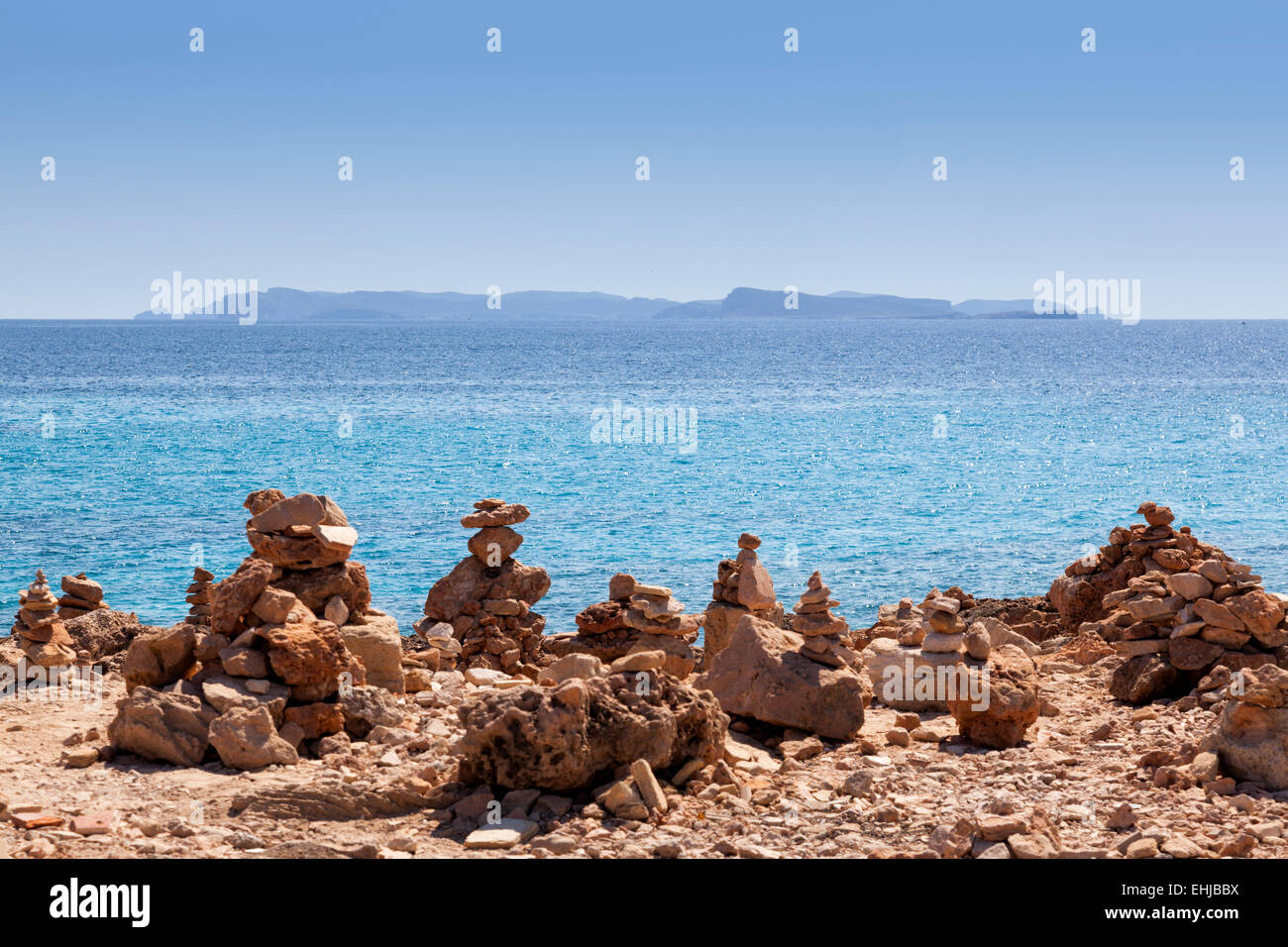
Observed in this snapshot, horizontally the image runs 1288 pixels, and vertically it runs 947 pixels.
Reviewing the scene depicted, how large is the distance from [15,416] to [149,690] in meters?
72.1

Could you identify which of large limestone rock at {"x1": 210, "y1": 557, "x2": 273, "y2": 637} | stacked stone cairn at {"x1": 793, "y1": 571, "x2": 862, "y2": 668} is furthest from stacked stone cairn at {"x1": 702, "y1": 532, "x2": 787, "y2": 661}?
large limestone rock at {"x1": 210, "y1": 557, "x2": 273, "y2": 637}

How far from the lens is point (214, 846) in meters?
7.91

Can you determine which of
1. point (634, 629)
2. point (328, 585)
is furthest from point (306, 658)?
point (634, 629)

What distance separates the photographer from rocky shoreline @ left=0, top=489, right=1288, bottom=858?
8211mm

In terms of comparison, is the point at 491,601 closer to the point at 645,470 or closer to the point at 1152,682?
the point at 1152,682

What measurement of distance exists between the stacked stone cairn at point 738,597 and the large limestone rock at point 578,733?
18.0 feet

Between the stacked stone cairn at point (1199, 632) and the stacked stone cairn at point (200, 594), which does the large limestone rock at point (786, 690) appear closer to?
the stacked stone cairn at point (1199, 632)

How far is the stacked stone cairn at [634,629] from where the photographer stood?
14.9 meters

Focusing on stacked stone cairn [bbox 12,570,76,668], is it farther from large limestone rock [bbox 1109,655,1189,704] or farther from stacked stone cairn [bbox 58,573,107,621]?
large limestone rock [bbox 1109,655,1189,704]

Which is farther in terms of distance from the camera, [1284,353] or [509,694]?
[1284,353]

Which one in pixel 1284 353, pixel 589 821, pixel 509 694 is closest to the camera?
pixel 589 821
